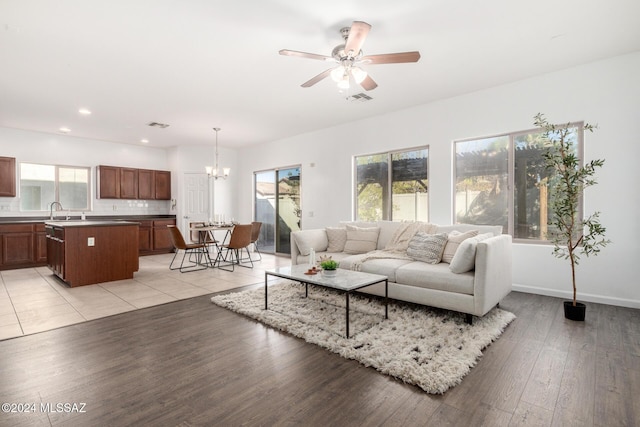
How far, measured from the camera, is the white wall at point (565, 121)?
11.6ft

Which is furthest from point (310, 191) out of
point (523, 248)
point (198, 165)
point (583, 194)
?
point (583, 194)

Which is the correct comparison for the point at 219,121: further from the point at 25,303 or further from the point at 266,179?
the point at 25,303

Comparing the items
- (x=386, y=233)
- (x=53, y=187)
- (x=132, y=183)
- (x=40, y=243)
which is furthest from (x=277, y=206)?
(x=53, y=187)

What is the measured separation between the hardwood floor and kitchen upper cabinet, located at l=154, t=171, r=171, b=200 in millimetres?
5741

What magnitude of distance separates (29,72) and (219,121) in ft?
9.03

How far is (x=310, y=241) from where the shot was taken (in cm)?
483

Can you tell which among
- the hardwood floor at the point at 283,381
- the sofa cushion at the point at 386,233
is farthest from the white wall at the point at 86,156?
the sofa cushion at the point at 386,233

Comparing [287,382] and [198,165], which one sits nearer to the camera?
[287,382]

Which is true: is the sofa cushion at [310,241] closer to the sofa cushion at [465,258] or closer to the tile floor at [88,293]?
the tile floor at [88,293]

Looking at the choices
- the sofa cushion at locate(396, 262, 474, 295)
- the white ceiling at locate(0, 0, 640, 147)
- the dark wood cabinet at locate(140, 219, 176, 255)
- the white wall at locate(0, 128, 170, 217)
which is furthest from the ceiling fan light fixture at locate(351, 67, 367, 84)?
the white wall at locate(0, 128, 170, 217)

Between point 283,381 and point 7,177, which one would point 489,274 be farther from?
point 7,177

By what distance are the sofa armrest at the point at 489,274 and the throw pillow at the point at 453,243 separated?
0.36 meters

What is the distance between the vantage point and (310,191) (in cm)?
690

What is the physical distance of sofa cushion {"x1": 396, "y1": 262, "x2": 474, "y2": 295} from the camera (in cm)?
304
